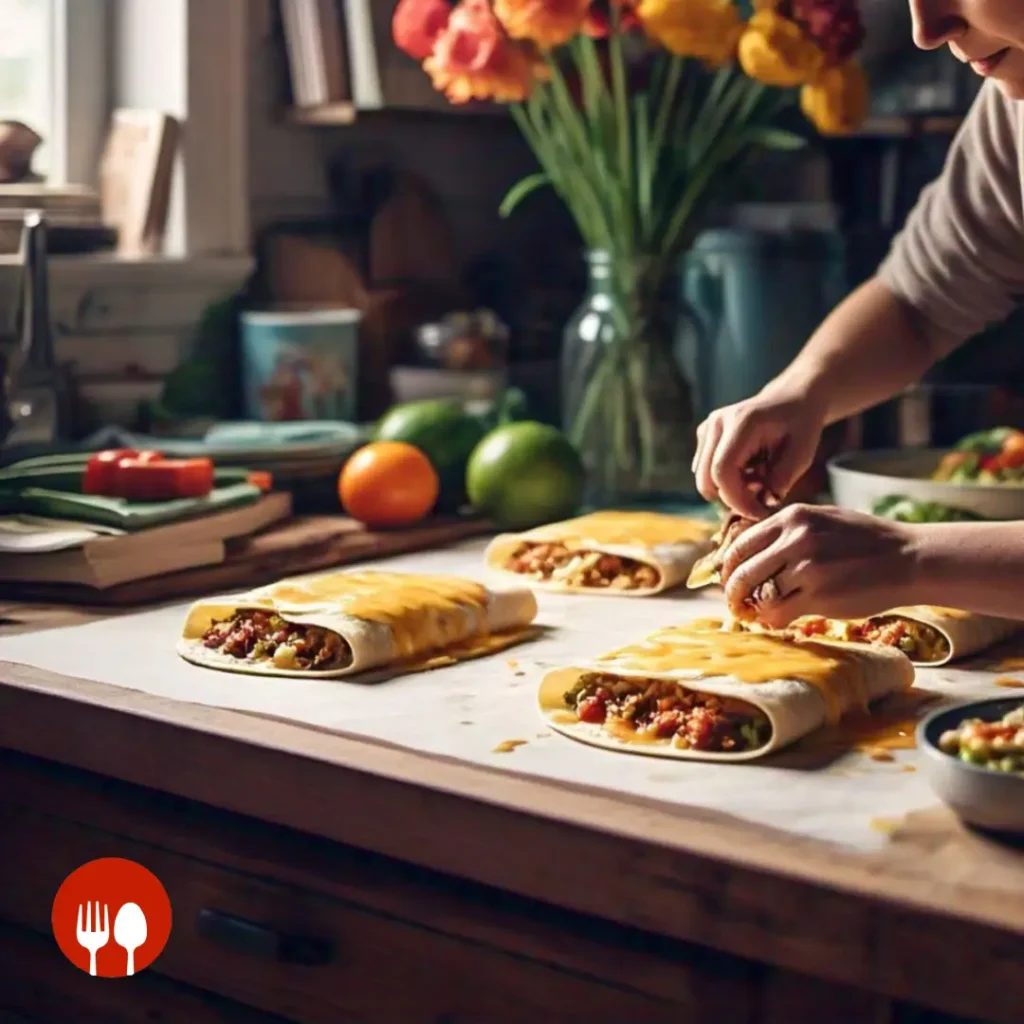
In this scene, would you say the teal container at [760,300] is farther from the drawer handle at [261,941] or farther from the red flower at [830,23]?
the drawer handle at [261,941]

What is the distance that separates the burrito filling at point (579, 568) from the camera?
1.94 meters

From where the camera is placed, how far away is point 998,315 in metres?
2.00

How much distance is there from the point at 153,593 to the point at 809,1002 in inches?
38.4

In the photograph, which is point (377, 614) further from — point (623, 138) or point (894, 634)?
point (623, 138)

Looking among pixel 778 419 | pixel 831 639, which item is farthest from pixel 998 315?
pixel 831 639

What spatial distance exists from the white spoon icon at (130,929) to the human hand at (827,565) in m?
0.58

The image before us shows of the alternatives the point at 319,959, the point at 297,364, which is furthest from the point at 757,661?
the point at 297,364

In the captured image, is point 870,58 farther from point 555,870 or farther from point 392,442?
point 555,870

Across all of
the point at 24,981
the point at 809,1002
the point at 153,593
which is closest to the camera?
the point at 809,1002

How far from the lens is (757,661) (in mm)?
1418

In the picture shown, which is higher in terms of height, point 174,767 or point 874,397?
point 874,397

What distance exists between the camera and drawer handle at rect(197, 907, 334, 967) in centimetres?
135

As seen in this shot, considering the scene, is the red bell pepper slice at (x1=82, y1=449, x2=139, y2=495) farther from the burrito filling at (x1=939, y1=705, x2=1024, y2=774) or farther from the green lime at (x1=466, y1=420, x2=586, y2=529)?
the burrito filling at (x1=939, y1=705, x2=1024, y2=774)

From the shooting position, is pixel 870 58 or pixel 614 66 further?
pixel 870 58
